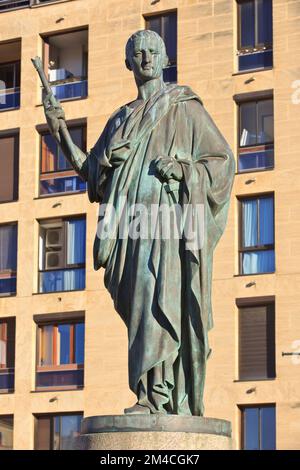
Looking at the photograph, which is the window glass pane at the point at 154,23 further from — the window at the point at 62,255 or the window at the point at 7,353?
the window at the point at 7,353

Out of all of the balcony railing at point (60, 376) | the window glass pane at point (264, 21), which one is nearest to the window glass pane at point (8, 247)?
the balcony railing at point (60, 376)

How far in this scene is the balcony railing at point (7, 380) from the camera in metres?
47.6

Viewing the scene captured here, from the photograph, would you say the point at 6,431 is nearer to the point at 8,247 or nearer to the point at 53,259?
the point at 53,259

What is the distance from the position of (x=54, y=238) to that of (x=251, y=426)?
958cm

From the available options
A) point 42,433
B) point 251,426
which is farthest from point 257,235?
point 42,433

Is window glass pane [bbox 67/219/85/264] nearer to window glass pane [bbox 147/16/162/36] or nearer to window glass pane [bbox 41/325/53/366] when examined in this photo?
window glass pane [bbox 41/325/53/366]

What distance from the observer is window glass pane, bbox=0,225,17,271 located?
4916 cm

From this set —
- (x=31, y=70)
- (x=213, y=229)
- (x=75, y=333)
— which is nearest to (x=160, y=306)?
(x=213, y=229)

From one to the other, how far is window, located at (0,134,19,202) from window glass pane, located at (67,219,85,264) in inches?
125

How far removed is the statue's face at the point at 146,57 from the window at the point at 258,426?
3225 cm

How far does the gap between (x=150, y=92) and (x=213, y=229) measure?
129 centimetres

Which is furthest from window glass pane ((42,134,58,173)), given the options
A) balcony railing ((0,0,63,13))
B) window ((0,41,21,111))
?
balcony railing ((0,0,63,13))

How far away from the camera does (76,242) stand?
48.0m
